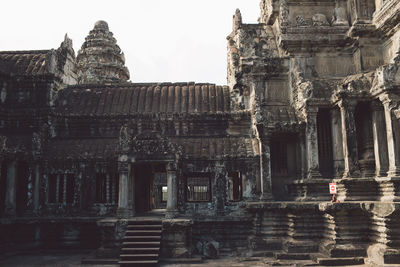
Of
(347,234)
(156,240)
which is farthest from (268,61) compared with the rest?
(156,240)

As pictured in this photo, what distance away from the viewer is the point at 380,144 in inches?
535

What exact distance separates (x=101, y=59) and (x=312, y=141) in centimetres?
2141

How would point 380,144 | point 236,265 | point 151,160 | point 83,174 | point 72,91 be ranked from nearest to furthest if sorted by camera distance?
1. point 236,265
2. point 380,144
3. point 151,160
4. point 83,174
5. point 72,91

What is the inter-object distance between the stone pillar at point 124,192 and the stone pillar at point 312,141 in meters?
7.12

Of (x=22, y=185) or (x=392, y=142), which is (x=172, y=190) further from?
(x=392, y=142)

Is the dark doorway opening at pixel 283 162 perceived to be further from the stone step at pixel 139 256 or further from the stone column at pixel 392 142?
the stone step at pixel 139 256

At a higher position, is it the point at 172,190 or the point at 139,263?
the point at 172,190

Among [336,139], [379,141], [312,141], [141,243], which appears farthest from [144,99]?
[379,141]

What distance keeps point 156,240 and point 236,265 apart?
2.88 m

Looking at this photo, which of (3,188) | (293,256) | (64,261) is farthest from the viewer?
(3,188)

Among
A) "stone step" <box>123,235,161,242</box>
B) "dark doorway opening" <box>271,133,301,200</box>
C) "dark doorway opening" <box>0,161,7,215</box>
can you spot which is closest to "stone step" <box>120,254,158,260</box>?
"stone step" <box>123,235,161,242</box>

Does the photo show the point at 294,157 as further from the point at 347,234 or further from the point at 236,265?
the point at 236,265

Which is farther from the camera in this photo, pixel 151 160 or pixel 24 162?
pixel 24 162

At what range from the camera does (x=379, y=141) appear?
1362 centimetres
